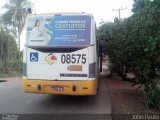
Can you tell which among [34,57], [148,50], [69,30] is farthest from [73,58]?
[148,50]

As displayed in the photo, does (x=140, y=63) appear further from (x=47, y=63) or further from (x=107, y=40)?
(x=107, y=40)

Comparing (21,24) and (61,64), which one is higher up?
(21,24)

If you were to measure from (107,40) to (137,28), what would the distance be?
1506cm

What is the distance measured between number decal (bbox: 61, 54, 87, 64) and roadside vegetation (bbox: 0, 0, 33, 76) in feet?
84.1

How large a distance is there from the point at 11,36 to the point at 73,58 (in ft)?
89.0

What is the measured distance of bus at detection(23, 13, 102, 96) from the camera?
11203 millimetres

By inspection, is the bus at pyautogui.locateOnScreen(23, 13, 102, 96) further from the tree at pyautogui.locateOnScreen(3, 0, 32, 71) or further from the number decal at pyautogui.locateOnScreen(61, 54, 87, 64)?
the tree at pyautogui.locateOnScreen(3, 0, 32, 71)

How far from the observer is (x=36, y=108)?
11.4 metres

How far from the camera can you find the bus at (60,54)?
1120cm

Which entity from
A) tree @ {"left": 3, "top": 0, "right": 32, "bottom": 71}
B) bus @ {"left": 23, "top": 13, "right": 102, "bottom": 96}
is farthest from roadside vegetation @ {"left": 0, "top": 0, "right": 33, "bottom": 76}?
bus @ {"left": 23, "top": 13, "right": 102, "bottom": 96}

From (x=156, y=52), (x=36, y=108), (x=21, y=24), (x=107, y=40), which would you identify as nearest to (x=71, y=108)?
(x=36, y=108)

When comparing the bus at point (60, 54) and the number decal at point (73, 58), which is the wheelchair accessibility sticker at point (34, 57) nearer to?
the bus at point (60, 54)

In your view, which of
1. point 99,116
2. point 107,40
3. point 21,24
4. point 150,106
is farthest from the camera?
point 21,24

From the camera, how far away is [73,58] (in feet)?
37.0
